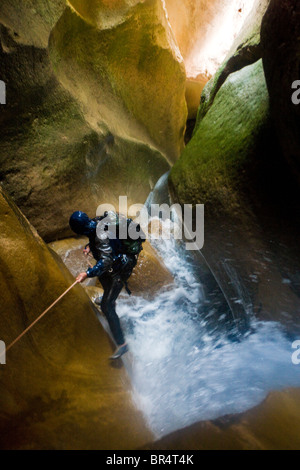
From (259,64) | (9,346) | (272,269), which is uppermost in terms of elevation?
(259,64)

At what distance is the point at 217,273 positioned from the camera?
13.0ft

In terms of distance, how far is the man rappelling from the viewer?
9.27ft

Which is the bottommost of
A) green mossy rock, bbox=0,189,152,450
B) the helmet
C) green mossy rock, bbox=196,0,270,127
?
green mossy rock, bbox=0,189,152,450

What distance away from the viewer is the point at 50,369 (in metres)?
2.26

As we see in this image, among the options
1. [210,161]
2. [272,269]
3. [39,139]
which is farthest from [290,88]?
[39,139]

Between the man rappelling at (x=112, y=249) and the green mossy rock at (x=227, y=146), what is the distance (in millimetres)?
981

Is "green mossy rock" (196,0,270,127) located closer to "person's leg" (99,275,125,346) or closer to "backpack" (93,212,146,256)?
"backpack" (93,212,146,256)

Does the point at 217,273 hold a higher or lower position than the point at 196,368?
higher

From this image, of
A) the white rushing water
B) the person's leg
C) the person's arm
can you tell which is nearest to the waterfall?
the white rushing water

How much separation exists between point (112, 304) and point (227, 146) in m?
2.47

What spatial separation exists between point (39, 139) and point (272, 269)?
4710mm

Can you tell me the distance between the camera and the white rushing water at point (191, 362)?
2648 millimetres
